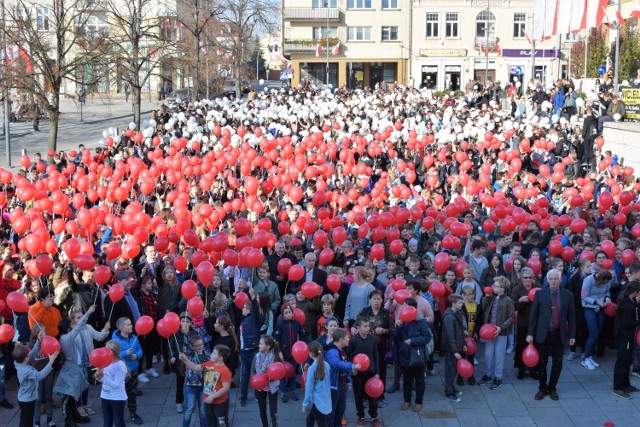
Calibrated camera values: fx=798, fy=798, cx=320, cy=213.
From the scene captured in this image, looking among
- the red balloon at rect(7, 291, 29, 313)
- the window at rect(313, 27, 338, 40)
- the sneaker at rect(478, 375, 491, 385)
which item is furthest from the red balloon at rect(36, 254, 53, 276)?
the window at rect(313, 27, 338, 40)

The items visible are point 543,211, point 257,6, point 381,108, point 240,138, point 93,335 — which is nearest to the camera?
point 93,335

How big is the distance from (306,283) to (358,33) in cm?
5615

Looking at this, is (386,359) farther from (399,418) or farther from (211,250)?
(211,250)

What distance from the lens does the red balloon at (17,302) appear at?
29.7 ft

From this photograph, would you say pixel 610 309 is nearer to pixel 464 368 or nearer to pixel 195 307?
pixel 464 368

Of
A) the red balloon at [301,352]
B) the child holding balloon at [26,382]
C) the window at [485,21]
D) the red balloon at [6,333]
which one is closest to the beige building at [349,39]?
the window at [485,21]

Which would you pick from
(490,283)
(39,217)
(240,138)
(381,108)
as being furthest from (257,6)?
(490,283)

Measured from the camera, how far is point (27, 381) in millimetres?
8164

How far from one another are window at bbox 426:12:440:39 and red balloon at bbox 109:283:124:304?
5382 cm

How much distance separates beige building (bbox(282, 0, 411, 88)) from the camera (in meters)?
62.7

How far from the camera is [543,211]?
13719mm

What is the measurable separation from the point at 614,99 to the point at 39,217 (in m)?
15.1

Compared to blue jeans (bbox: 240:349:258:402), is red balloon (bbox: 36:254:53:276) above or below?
above

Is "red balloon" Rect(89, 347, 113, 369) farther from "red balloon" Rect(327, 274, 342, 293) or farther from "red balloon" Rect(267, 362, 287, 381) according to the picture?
"red balloon" Rect(327, 274, 342, 293)
